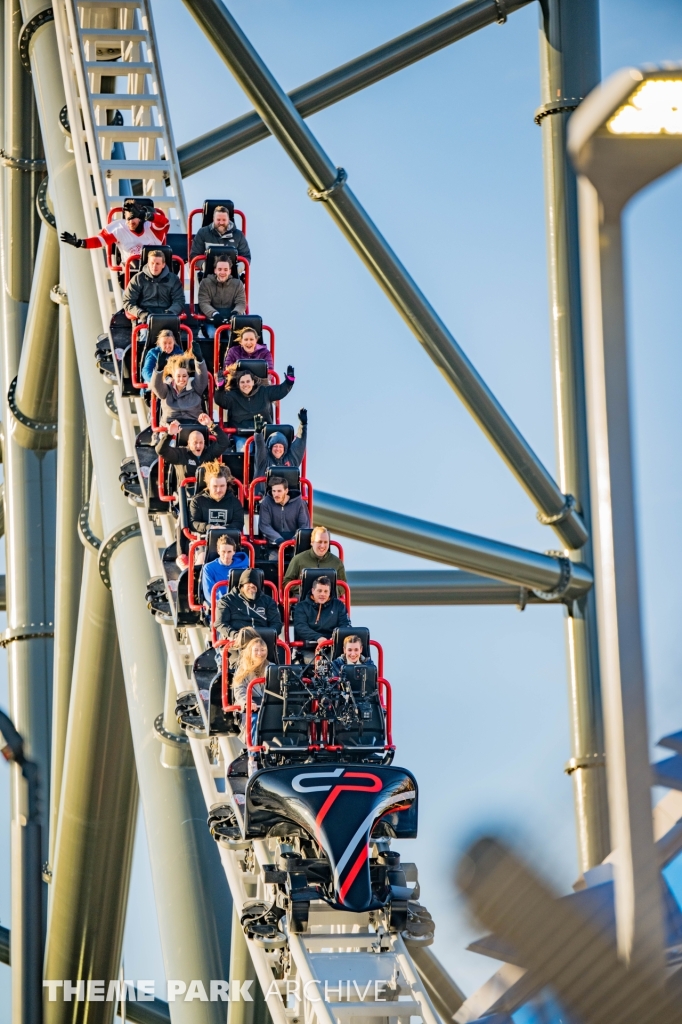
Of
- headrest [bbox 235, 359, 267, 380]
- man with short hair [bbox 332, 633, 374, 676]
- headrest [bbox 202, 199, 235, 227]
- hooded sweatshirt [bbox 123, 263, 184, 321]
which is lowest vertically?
man with short hair [bbox 332, 633, 374, 676]

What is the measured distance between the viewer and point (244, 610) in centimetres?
647

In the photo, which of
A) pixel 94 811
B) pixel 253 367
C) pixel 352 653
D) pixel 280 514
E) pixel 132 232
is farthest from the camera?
pixel 132 232

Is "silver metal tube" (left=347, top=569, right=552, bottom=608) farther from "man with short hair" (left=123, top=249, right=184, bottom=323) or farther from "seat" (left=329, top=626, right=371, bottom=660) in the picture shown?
"seat" (left=329, top=626, right=371, bottom=660)

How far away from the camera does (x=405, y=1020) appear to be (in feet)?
16.1

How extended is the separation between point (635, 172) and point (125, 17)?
10149 mm

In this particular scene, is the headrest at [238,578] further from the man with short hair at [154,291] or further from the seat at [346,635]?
the man with short hair at [154,291]

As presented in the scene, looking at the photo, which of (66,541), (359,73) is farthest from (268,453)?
(359,73)

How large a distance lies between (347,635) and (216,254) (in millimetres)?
3746

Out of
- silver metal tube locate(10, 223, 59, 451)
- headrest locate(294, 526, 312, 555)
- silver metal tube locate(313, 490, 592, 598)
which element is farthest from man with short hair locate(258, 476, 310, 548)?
silver metal tube locate(10, 223, 59, 451)

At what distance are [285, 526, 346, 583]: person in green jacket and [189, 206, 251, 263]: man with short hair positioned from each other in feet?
10.4

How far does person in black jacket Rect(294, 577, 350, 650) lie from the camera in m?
6.57

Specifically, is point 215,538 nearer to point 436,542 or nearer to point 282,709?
point 282,709

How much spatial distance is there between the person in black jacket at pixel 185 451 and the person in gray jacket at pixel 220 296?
154cm

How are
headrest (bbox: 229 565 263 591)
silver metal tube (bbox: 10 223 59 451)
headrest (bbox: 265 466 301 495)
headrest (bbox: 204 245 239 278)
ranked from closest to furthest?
headrest (bbox: 229 565 263 591), headrest (bbox: 265 466 301 495), headrest (bbox: 204 245 239 278), silver metal tube (bbox: 10 223 59 451)
